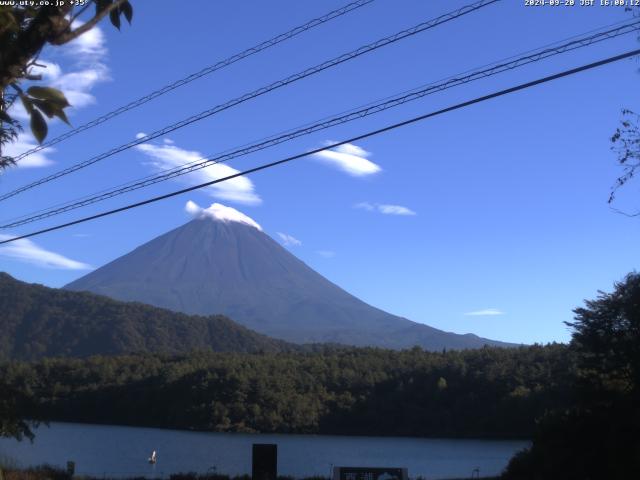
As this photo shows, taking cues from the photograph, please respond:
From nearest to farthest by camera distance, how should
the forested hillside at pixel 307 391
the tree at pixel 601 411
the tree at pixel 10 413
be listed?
the tree at pixel 601 411 → the tree at pixel 10 413 → the forested hillside at pixel 307 391

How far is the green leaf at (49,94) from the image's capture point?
3.06 metres

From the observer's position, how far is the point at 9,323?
10675 cm

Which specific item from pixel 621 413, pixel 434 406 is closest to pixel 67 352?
pixel 434 406

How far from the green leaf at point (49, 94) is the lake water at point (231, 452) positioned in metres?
27.3

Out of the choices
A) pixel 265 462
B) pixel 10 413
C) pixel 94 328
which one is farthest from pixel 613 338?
pixel 94 328

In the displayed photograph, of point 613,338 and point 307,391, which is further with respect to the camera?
point 307,391

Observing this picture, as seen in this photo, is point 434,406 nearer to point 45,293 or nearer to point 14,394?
point 14,394

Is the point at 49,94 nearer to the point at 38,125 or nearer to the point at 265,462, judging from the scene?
the point at 38,125

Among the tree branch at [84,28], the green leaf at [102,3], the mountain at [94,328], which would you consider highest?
the mountain at [94,328]

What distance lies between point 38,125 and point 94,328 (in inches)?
4360

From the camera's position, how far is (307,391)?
63.6m

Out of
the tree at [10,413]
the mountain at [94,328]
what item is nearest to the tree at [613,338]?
the tree at [10,413]

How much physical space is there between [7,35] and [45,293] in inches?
4644

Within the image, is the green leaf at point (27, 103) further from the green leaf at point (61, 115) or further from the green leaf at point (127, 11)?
the green leaf at point (127, 11)
